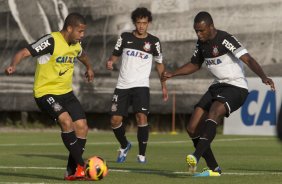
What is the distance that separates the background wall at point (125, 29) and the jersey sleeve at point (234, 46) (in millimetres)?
12754

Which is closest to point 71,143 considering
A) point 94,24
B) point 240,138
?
point 240,138

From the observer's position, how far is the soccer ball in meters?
11.5

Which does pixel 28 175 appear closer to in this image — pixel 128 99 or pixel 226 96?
pixel 226 96

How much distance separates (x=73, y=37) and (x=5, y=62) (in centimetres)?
1796

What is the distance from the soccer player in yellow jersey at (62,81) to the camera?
38.6 ft

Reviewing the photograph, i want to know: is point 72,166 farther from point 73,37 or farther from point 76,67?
point 76,67

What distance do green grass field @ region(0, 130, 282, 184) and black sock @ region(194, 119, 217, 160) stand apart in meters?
0.35

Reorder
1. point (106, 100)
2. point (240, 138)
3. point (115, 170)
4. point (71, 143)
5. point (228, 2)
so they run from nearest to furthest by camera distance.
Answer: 1. point (71, 143)
2. point (115, 170)
3. point (240, 138)
4. point (228, 2)
5. point (106, 100)

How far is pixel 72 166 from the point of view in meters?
12.0

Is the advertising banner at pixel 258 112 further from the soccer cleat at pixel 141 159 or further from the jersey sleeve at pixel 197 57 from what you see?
the jersey sleeve at pixel 197 57

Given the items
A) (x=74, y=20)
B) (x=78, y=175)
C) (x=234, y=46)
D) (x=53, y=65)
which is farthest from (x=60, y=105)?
(x=234, y=46)

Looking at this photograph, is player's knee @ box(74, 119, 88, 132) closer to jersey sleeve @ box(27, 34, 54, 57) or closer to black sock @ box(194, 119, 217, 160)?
jersey sleeve @ box(27, 34, 54, 57)

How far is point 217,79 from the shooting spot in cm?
1248

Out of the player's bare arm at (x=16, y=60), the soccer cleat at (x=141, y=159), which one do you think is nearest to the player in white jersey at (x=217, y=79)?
the player's bare arm at (x=16, y=60)
